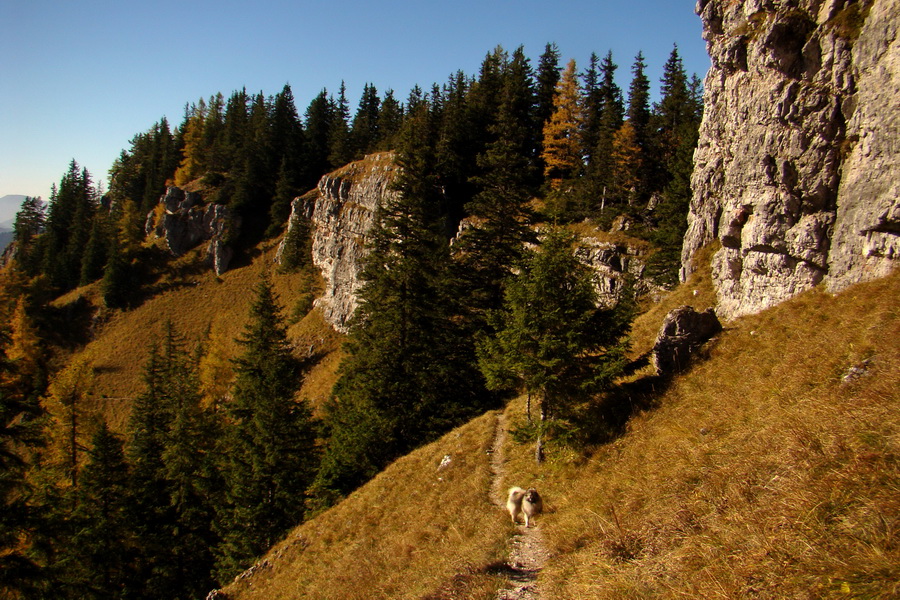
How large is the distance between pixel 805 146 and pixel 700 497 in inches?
562

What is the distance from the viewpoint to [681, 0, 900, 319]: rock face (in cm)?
1253

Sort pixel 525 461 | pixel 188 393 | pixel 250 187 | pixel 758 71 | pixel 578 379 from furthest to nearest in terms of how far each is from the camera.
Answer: pixel 250 187, pixel 188 393, pixel 758 71, pixel 525 461, pixel 578 379

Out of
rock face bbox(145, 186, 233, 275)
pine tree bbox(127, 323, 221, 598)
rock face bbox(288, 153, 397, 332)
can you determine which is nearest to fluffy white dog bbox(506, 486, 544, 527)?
pine tree bbox(127, 323, 221, 598)

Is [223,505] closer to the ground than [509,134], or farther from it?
closer to the ground

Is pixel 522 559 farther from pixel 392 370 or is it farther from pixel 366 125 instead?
pixel 366 125

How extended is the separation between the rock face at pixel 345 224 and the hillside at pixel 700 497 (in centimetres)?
3210

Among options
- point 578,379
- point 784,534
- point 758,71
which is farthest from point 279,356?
point 758,71

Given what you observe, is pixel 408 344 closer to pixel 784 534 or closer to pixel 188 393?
Result: pixel 784 534

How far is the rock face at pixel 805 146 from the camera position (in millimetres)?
12531

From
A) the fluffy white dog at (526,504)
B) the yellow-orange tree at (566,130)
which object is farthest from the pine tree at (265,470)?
the yellow-orange tree at (566,130)

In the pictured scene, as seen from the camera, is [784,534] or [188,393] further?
[188,393]

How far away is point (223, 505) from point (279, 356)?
7.66 metres

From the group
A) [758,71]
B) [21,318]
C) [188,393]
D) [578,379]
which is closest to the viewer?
[578,379]

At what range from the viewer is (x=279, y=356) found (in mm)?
22875
